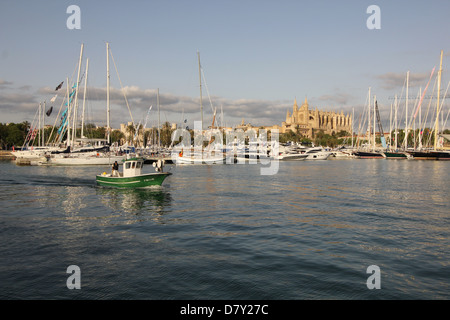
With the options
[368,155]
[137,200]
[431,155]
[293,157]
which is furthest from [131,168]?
[368,155]

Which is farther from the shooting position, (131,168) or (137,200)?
(131,168)

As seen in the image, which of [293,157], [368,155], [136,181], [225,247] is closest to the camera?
[225,247]

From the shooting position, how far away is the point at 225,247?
1708 centimetres

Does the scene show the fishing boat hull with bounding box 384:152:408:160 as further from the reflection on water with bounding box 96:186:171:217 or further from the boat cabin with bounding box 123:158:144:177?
the boat cabin with bounding box 123:158:144:177

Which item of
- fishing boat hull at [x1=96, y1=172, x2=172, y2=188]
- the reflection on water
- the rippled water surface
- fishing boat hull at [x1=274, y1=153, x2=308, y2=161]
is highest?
fishing boat hull at [x1=274, y1=153, x2=308, y2=161]

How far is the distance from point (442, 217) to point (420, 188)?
17.5 meters

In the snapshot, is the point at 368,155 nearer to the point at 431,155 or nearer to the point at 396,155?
the point at 396,155

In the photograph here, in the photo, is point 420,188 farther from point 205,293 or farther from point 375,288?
point 205,293

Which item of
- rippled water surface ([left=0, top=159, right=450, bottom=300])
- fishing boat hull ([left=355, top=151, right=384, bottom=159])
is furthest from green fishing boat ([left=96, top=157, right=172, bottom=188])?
fishing boat hull ([left=355, top=151, right=384, bottom=159])

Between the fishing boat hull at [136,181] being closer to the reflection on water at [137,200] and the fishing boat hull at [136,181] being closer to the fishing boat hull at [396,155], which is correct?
the reflection on water at [137,200]

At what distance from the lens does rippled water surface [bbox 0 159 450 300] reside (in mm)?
12180

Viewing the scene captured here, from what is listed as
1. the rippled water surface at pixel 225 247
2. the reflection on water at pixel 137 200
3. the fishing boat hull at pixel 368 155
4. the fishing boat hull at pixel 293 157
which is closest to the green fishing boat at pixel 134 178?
the reflection on water at pixel 137 200

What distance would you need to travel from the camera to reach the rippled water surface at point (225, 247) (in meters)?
12.2

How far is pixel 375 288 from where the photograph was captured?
39.9 ft
